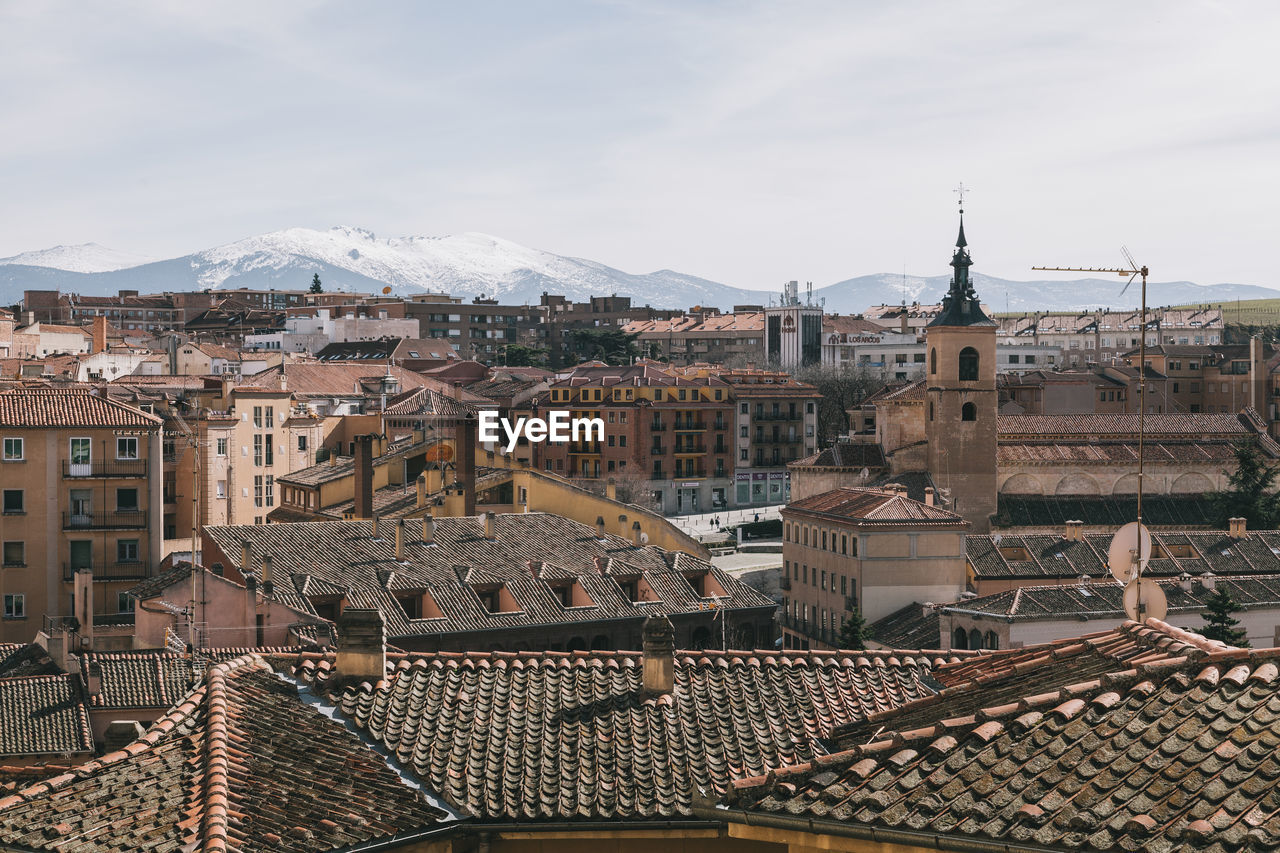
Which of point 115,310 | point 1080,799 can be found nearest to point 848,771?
point 1080,799

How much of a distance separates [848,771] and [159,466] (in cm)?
3276

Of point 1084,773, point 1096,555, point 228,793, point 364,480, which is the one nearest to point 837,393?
point 1096,555

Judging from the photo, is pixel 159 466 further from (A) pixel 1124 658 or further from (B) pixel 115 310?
(B) pixel 115 310

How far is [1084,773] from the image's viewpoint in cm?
788

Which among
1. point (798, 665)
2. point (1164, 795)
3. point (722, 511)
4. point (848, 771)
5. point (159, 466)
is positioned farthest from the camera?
point (722, 511)

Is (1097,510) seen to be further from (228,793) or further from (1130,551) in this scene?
(228,793)

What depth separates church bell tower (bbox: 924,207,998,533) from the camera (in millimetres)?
62375

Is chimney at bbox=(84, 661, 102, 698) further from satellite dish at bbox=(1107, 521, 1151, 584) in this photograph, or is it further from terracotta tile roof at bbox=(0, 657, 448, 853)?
satellite dish at bbox=(1107, 521, 1151, 584)

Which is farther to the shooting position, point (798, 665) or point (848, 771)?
point (798, 665)

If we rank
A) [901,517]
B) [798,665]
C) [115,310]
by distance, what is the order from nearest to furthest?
[798,665] → [901,517] → [115,310]

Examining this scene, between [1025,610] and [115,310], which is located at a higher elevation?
[115,310]

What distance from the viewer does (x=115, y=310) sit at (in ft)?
457

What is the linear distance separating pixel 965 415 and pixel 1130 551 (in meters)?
51.4

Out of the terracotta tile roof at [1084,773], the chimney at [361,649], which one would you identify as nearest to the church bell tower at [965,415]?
the chimney at [361,649]
